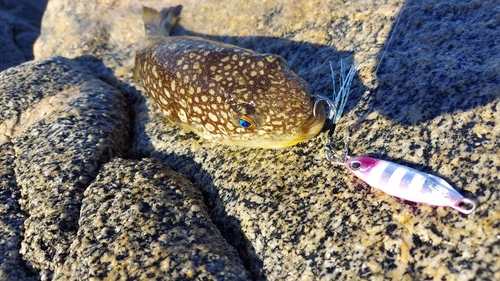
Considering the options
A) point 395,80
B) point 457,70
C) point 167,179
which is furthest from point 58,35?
point 457,70

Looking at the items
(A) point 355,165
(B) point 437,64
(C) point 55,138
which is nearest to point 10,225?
(C) point 55,138

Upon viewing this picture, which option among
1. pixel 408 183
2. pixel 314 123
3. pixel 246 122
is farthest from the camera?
pixel 246 122

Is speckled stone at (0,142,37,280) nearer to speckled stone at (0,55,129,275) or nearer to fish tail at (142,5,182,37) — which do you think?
speckled stone at (0,55,129,275)

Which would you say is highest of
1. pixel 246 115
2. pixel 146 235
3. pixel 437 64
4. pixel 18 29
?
pixel 437 64

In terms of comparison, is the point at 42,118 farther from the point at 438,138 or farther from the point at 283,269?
the point at 438,138

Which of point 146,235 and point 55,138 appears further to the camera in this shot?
point 55,138

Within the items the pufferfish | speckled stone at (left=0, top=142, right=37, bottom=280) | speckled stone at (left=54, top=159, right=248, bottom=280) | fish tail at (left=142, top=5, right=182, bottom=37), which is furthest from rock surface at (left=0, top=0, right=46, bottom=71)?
speckled stone at (left=54, top=159, right=248, bottom=280)

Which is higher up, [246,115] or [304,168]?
[246,115]

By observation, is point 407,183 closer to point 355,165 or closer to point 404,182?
point 404,182
